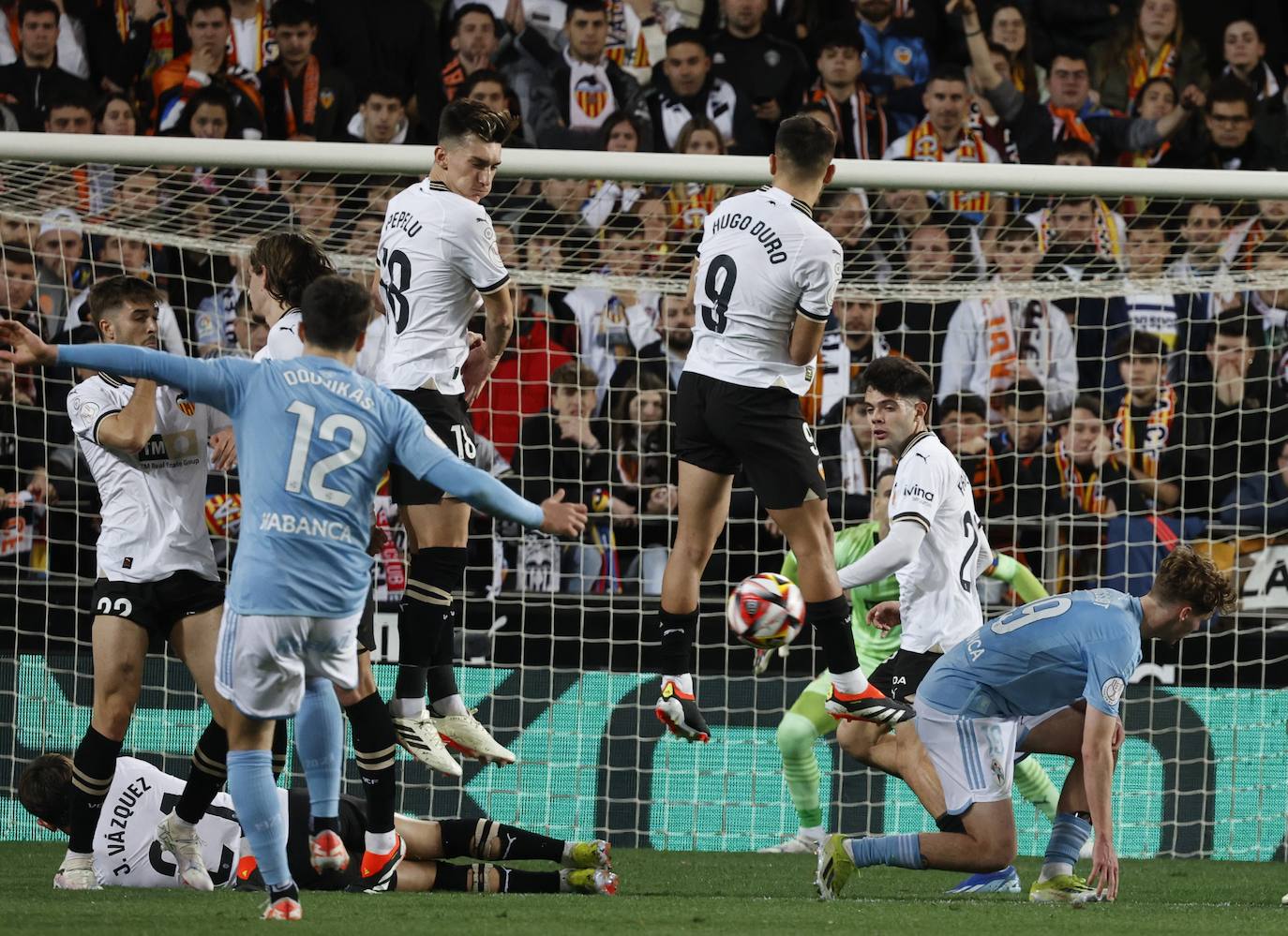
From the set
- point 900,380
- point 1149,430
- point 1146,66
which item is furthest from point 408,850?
point 1146,66

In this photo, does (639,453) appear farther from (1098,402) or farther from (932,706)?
(932,706)

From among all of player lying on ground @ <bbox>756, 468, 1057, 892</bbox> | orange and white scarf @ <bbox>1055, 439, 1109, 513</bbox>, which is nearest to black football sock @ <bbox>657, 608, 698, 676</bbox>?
player lying on ground @ <bbox>756, 468, 1057, 892</bbox>

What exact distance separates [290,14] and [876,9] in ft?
13.5

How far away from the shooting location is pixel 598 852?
6.66m

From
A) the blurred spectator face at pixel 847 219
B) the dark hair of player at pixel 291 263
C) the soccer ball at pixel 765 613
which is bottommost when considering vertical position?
the soccer ball at pixel 765 613

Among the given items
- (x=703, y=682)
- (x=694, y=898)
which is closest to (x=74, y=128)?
(x=703, y=682)

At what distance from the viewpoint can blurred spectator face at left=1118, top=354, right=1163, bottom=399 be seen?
10.2 metres

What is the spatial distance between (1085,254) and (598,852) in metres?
5.22

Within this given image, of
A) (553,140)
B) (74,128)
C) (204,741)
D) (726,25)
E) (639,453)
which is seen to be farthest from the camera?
(726,25)

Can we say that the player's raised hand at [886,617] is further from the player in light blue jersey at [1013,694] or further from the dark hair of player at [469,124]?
the dark hair of player at [469,124]

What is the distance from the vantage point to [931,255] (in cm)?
1009

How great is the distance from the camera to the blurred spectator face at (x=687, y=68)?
38.7 ft

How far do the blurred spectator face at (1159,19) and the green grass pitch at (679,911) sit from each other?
7.07m

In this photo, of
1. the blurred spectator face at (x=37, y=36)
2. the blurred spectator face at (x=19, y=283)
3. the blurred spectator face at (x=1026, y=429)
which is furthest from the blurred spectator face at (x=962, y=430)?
the blurred spectator face at (x=37, y=36)
